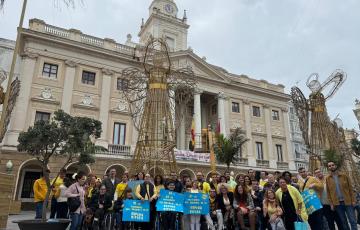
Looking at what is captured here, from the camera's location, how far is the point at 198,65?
29.3 meters

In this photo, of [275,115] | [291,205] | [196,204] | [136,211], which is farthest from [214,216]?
[275,115]

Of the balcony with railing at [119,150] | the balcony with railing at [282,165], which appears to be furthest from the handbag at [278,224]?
the balcony with railing at [282,165]

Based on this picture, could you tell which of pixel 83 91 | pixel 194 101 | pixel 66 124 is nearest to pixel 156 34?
pixel 194 101

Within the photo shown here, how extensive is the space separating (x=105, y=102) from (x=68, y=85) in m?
3.20

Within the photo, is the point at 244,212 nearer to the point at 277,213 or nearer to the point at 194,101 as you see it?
the point at 277,213

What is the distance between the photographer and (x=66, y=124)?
924cm

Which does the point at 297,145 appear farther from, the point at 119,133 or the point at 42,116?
the point at 42,116

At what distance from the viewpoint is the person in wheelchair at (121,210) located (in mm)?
7531

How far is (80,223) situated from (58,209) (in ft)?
4.72

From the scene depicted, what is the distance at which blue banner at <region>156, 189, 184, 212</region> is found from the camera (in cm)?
721

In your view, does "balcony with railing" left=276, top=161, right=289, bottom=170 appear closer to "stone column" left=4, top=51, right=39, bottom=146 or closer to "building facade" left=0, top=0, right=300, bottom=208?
"building facade" left=0, top=0, right=300, bottom=208

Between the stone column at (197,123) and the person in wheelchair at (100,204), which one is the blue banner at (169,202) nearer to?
the person in wheelchair at (100,204)

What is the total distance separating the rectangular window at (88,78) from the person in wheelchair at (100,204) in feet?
56.9

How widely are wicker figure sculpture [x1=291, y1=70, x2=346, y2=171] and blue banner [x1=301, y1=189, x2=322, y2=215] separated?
9.44 meters
